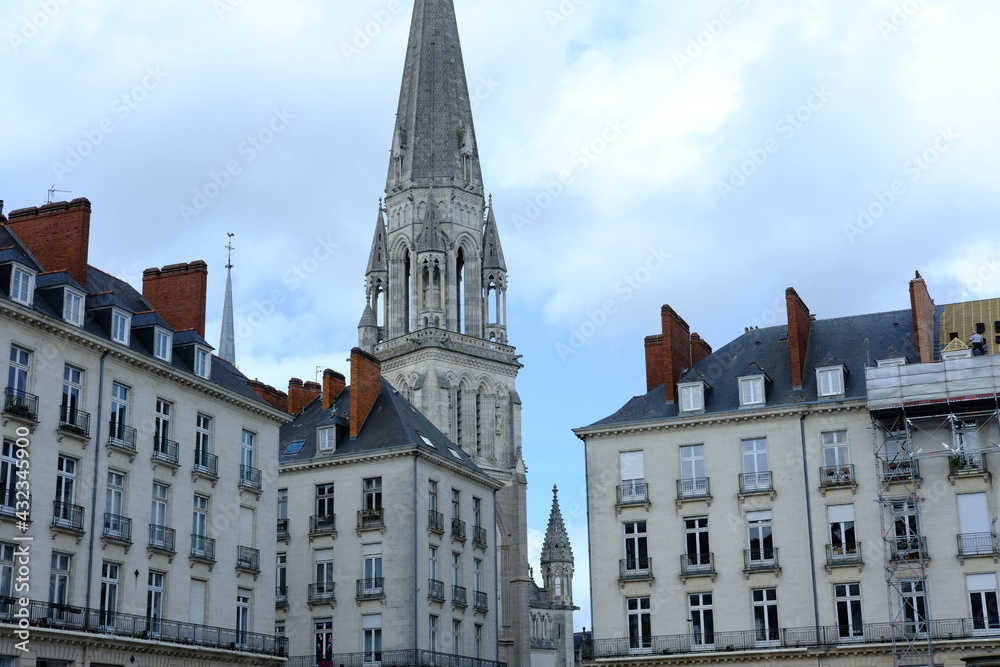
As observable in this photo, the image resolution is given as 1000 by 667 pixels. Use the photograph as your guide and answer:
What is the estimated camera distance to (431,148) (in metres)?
100

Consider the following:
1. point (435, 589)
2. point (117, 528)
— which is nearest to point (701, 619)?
point (435, 589)

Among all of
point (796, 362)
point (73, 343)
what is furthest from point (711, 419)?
point (73, 343)

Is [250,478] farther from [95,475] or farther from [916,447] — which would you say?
[916,447]

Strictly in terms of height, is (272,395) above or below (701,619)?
above

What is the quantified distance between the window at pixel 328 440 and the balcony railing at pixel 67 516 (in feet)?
54.0

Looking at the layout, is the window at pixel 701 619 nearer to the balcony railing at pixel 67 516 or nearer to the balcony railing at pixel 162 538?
the balcony railing at pixel 162 538

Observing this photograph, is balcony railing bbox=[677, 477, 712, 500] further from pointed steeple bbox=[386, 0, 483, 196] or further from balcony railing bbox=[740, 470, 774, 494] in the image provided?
pointed steeple bbox=[386, 0, 483, 196]

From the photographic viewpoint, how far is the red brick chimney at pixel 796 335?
4431cm

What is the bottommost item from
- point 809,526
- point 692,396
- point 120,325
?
point 809,526

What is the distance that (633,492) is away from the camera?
4466 centimetres

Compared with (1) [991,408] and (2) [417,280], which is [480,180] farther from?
(1) [991,408]

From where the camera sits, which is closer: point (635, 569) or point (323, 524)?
point (635, 569)

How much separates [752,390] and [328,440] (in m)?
15.8

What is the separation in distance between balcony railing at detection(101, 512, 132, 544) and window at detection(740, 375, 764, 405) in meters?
19.7
